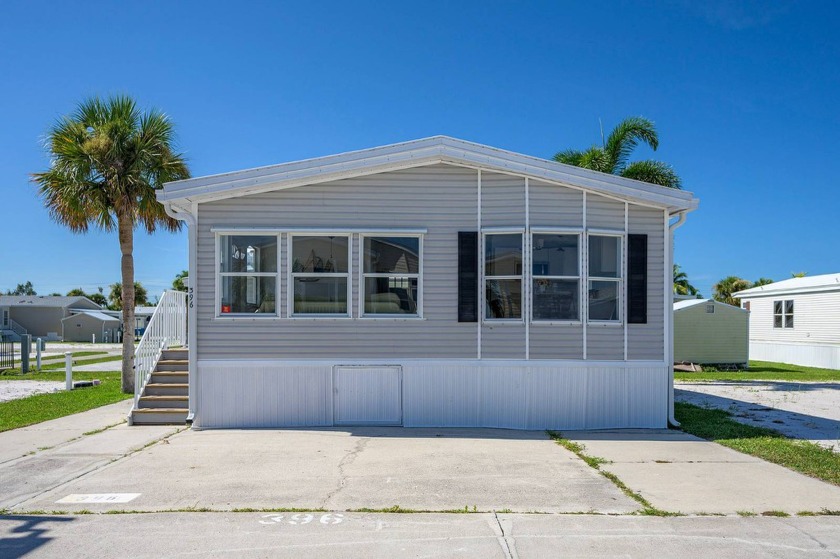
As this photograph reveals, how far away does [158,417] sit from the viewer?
10.2 m

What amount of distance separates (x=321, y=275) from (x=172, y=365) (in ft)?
12.7

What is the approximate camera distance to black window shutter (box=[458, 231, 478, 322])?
9.88 meters

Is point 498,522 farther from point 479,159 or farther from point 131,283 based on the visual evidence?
point 131,283

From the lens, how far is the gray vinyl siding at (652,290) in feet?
→ 33.3

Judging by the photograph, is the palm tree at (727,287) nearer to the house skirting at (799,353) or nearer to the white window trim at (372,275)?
the house skirting at (799,353)

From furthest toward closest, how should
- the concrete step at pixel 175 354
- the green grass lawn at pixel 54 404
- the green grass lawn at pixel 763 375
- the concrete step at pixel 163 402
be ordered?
the green grass lawn at pixel 763 375, the concrete step at pixel 175 354, the green grass lawn at pixel 54 404, the concrete step at pixel 163 402

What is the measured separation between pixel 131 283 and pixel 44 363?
14776 millimetres

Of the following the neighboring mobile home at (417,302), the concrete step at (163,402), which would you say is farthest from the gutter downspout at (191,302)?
the concrete step at (163,402)

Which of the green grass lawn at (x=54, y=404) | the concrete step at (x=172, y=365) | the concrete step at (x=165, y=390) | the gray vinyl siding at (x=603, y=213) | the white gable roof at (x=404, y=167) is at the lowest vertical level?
the green grass lawn at (x=54, y=404)

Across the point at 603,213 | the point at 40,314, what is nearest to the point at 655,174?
the point at 603,213

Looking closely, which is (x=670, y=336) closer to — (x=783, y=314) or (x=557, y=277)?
(x=557, y=277)

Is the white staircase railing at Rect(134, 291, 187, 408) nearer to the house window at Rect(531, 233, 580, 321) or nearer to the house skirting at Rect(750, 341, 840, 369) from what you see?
the house window at Rect(531, 233, 580, 321)

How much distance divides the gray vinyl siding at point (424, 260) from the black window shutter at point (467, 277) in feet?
0.39

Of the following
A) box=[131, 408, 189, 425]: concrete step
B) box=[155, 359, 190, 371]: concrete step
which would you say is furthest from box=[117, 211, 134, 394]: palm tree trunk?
box=[131, 408, 189, 425]: concrete step
